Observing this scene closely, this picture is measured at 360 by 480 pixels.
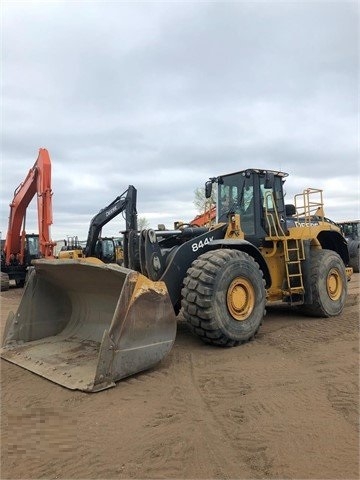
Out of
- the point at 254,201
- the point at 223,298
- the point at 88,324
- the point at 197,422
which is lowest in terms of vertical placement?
the point at 197,422

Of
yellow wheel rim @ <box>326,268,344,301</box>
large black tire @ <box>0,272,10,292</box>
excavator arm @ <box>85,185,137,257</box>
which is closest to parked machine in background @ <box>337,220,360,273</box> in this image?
yellow wheel rim @ <box>326,268,344,301</box>

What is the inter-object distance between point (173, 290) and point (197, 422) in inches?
98.3

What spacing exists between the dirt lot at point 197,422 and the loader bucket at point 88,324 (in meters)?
0.18

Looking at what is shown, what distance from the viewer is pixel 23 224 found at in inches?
615

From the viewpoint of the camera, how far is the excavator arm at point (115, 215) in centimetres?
875

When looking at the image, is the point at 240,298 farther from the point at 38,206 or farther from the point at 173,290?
the point at 38,206

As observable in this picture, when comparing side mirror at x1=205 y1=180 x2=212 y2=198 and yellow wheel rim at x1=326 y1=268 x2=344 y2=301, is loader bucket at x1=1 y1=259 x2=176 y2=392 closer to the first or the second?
side mirror at x1=205 y1=180 x2=212 y2=198

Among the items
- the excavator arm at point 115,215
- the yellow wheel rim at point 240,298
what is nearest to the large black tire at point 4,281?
the excavator arm at point 115,215

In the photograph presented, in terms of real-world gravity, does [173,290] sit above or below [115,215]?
below

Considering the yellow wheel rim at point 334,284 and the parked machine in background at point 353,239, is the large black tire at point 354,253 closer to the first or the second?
the parked machine in background at point 353,239

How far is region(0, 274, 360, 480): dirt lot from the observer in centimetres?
293

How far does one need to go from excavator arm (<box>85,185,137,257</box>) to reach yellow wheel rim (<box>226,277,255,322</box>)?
3.25 m

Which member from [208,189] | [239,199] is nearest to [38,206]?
[208,189]

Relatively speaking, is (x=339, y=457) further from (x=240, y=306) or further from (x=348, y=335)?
(x=348, y=335)
